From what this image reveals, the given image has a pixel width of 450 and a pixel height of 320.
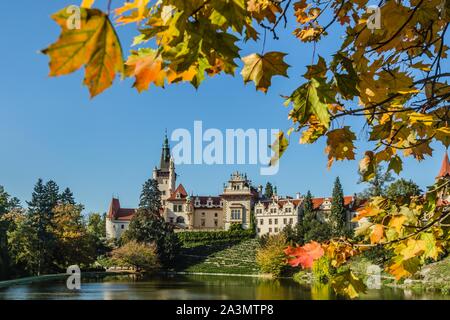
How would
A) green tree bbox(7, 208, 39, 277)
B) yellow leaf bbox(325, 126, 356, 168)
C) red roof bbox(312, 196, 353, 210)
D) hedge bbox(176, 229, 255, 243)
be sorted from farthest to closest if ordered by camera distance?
hedge bbox(176, 229, 255, 243) → red roof bbox(312, 196, 353, 210) → green tree bbox(7, 208, 39, 277) → yellow leaf bbox(325, 126, 356, 168)

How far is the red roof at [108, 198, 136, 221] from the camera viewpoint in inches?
2099

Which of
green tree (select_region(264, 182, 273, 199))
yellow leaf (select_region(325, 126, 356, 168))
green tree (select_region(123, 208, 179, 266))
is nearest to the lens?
yellow leaf (select_region(325, 126, 356, 168))

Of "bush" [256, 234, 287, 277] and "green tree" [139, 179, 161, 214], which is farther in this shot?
"green tree" [139, 179, 161, 214]

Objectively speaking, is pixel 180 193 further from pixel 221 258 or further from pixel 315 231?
pixel 315 231

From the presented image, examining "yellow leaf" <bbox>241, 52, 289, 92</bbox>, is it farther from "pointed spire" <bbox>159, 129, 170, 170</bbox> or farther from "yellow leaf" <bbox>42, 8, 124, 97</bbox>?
"pointed spire" <bbox>159, 129, 170, 170</bbox>

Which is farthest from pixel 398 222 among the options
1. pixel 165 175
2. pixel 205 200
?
pixel 165 175

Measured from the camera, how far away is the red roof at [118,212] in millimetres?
53325

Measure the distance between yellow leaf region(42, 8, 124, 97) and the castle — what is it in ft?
146

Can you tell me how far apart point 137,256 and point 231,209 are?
56.7 ft

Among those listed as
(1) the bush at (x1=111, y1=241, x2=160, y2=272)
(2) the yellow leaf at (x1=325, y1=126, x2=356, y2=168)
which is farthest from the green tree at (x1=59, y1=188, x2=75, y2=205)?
(2) the yellow leaf at (x1=325, y1=126, x2=356, y2=168)

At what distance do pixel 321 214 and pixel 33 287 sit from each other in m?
30.2

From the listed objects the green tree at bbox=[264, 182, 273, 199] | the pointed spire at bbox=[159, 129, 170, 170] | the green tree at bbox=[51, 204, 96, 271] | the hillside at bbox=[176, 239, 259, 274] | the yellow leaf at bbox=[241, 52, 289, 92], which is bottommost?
the hillside at bbox=[176, 239, 259, 274]

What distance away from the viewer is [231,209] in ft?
162

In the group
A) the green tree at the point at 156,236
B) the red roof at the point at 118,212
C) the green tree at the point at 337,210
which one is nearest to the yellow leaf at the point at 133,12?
the green tree at the point at 156,236
